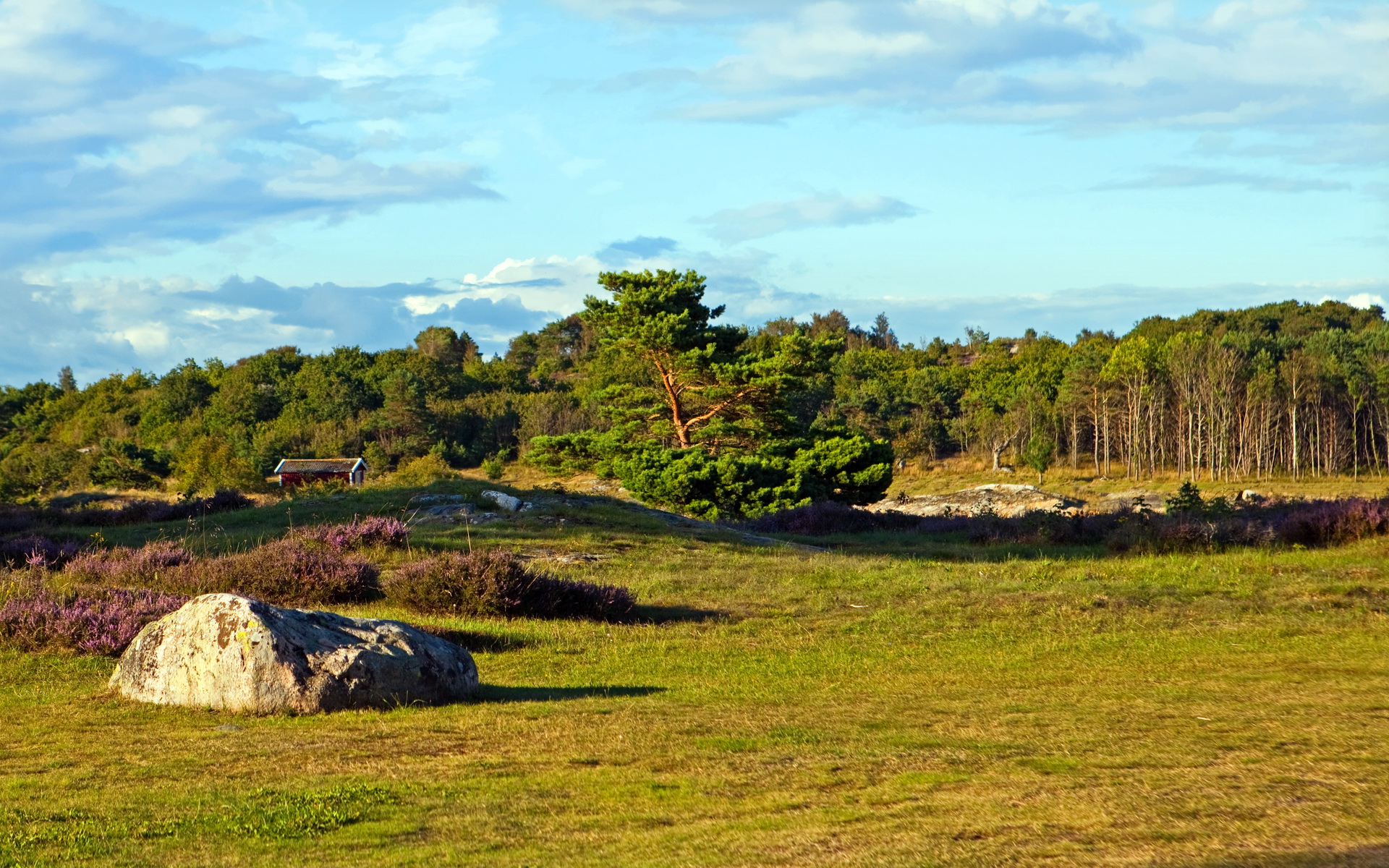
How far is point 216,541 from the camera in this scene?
19.9 meters

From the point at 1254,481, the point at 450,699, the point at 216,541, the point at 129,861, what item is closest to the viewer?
the point at 129,861

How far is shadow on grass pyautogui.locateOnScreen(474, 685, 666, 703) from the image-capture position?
9758mm

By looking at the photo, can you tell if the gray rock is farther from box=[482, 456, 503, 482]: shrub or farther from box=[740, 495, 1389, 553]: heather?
box=[482, 456, 503, 482]: shrub

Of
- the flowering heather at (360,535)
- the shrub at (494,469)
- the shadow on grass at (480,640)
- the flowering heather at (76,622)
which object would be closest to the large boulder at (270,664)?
the flowering heather at (76,622)

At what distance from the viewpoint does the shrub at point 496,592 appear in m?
14.4

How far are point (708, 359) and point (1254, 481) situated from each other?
1585 inches

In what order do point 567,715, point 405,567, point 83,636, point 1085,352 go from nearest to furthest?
point 567,715, point 83,636, point 405,567, point 1085,352

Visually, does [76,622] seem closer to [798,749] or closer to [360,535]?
[360,535]

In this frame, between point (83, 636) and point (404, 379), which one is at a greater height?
point (404, 379)

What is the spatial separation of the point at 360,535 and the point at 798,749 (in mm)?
12534

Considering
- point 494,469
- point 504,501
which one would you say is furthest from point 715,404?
point 494,469

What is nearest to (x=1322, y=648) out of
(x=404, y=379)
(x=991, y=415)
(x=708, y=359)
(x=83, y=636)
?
(x=83, y=636)

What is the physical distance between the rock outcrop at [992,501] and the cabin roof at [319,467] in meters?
31.1

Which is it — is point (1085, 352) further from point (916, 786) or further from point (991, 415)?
point (916, 786)
